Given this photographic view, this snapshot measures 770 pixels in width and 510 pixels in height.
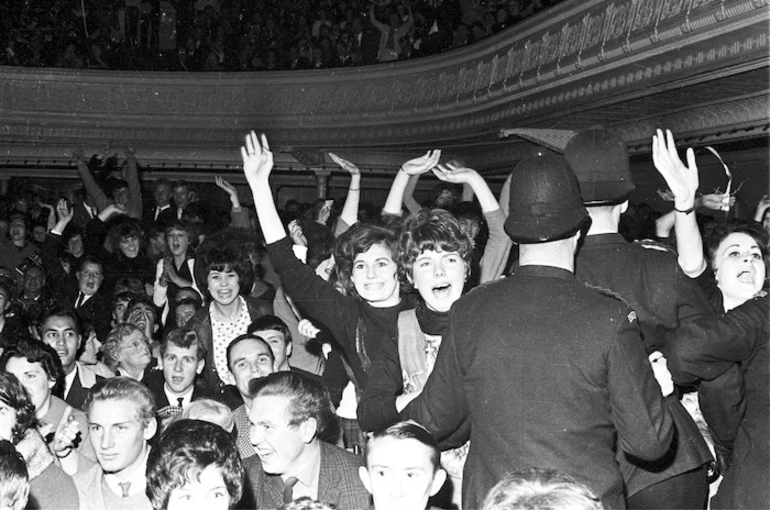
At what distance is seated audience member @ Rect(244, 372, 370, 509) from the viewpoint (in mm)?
3424

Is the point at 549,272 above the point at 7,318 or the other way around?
above

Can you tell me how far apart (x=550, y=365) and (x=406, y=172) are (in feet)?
7.22

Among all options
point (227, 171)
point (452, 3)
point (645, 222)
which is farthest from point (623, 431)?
point (227, 171)

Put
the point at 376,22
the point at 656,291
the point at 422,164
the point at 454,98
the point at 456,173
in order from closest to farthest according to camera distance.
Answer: the point at 656,291
the point at 456,173
the point at 422,164
the point at 454,98
the point at 376,22

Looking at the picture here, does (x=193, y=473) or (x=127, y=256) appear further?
(x=127, y=256)

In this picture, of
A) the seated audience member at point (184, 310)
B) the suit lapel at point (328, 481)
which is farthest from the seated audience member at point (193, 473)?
the seated audience member at point (184, 310)

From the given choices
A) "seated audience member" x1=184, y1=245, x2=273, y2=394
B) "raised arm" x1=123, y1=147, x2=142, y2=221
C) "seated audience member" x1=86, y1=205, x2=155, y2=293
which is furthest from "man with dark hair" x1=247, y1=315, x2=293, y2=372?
"raised arm" x1=123, y1=147, x2=142, y2=221

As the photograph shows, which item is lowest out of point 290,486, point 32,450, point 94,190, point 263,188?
point 290,486

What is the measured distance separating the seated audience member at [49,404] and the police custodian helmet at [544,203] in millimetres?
2185

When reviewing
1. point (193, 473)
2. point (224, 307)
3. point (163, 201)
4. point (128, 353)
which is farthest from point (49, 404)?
point (163, 201)

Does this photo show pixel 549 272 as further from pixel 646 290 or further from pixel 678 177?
pixel 678 177

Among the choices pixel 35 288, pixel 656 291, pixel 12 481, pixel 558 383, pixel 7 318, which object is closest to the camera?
pixel 558 383

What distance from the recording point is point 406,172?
4.53 metres

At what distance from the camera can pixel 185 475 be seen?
293 centimetres
